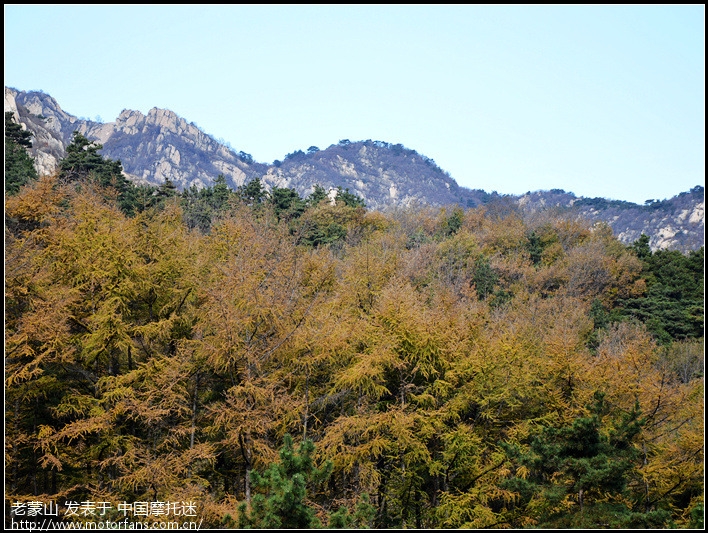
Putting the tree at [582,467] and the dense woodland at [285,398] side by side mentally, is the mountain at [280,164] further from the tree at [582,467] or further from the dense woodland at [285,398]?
the tree at [582,467]

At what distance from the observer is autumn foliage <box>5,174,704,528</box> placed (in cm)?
1024

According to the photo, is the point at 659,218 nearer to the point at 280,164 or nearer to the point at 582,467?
the point at 280,164

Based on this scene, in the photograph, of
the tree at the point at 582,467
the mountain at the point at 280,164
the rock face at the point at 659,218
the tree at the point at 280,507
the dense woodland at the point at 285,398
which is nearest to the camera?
the tree at the point at 280,507

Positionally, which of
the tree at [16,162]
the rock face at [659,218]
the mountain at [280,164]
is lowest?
the tree at [16,162]

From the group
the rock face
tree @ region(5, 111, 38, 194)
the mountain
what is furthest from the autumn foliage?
the mountain

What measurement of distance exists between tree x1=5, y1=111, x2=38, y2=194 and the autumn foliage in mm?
9947

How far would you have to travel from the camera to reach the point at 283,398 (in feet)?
36.2

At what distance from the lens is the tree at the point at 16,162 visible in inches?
922

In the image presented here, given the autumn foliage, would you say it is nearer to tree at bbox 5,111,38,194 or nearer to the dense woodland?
the dense woodland

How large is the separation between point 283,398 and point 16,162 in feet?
79.4

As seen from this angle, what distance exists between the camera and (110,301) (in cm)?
1144

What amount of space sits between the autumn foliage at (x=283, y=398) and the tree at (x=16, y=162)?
32.6ft

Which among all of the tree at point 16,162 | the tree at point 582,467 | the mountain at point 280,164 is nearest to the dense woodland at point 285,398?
the tree at point 582,467

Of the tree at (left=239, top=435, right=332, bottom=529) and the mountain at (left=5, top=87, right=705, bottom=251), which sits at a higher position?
the mountain at (left=5, top=87, right=705, bottom=251)
